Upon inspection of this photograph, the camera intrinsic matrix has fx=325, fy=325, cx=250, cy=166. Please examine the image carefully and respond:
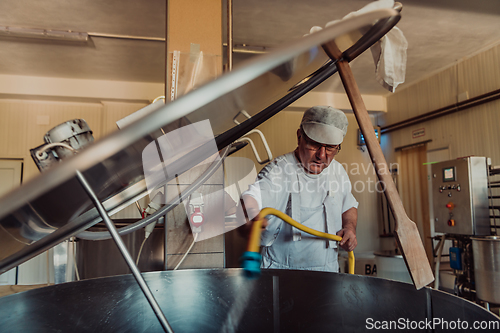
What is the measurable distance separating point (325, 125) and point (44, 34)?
156 inches

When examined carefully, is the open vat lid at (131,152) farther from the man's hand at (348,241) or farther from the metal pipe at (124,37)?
the metal pipe at (124,37)

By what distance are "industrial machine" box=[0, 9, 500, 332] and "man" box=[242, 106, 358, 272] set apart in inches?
20.5

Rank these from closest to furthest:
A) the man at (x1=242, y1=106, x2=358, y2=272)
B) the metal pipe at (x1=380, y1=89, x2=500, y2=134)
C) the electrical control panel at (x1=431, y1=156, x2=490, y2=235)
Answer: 1. the man at (x1=242, y1=106, x2=358, y2=272)
2. the electrical control panel at (x1=431, y1=156, x2=490, y2=235)
3. the metal pipe at (x1=380, y1=89, x2=500, y2=134)

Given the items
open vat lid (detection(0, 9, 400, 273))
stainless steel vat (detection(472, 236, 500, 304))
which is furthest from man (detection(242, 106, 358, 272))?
stainless steel vat (detection(472, 236, 500, 304))

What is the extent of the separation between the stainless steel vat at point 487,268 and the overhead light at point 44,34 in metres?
4.98

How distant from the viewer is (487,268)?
306cm

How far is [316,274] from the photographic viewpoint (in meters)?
1.13

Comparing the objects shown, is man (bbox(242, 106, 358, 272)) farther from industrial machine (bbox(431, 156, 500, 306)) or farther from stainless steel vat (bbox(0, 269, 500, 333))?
industrial machine (bbox(431, 156, 500, 306))

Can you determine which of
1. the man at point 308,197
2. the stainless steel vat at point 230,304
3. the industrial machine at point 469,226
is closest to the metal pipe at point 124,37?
the man at point 308,197

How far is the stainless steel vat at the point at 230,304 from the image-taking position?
35.1 inches

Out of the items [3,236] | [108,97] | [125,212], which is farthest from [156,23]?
[3,236]

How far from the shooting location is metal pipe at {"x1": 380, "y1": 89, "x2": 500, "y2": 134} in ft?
14.2

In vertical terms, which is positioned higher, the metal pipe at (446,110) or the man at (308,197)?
the metal pipe at (446,110)

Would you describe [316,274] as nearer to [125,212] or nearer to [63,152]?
[63,152]
